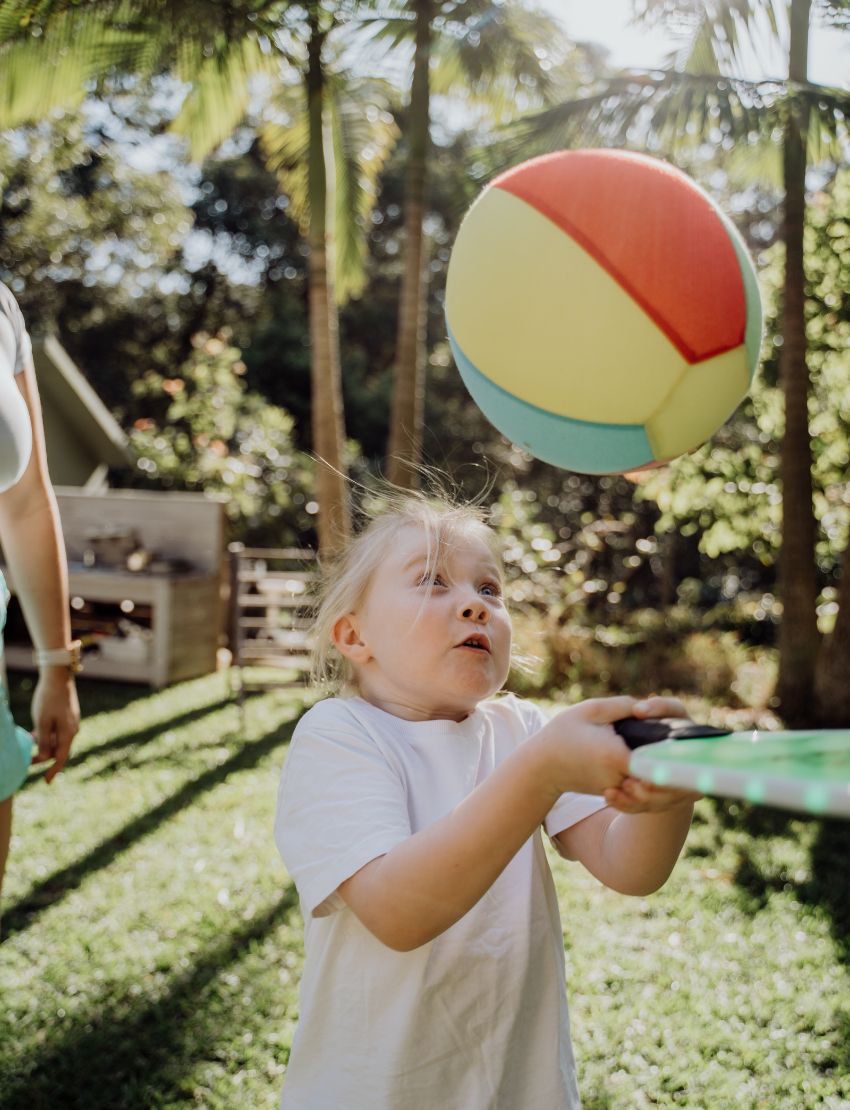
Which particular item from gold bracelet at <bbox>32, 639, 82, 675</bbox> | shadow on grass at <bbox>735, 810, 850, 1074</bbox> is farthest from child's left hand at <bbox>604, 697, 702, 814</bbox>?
shadow on grass at <bbox>735, 810, 850, 1074</bbox>

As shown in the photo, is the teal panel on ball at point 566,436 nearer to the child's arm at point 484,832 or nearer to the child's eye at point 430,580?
the child's eye at point 430,580

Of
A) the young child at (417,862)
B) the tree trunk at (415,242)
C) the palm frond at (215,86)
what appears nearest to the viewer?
the young child at (417,862)

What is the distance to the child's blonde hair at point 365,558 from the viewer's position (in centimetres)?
164

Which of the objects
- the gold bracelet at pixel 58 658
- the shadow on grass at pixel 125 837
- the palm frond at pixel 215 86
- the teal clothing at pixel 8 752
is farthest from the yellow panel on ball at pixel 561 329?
the palm frond at pixel 215 86

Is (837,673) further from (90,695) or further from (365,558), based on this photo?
(365,558)

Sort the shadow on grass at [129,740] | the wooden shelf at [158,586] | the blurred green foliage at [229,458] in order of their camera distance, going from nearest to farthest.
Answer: the shadow on grass at [129,740], the wooden shelf at [158,586], the blurred green foliage at [229,458]

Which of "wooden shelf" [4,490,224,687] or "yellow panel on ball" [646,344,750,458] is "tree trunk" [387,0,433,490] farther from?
"yellow panel on ball" [646,344,750,458]

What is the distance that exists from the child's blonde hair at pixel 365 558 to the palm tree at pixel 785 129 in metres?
5.09

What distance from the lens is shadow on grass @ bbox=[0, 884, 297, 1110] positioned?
8.67 feet

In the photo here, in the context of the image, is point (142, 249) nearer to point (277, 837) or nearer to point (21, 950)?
point (21, 950)

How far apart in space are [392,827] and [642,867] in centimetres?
38

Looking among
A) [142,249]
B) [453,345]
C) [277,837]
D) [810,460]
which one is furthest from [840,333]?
[142,249]

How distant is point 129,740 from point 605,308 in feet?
18.7

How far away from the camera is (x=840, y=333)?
27.9 feet
